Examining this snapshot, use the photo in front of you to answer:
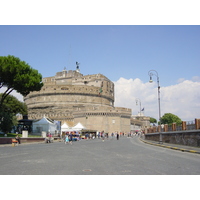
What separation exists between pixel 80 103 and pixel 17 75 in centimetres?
5378

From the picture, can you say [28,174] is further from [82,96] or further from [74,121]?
[82,96]

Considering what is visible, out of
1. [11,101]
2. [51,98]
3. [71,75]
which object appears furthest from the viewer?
[71,75]

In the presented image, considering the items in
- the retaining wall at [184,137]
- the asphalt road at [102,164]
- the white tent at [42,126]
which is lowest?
the asphalt road at [102,164]

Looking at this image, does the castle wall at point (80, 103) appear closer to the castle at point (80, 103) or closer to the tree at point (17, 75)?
the castle at point (80, 103)

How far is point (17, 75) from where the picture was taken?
108ft

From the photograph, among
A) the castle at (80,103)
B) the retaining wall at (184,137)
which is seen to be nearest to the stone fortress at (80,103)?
the castle at (80,103)

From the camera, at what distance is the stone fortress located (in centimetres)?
7262

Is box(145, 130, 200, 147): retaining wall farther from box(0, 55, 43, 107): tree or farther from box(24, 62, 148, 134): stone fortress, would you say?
box(24, 62, 148, 134): stone fortress

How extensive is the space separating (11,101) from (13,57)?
1080 inches

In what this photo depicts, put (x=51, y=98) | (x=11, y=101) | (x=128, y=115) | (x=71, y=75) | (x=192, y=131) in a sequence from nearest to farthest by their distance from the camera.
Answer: (x=192, y=131)
(x=11, y=101)
(x=128, y=115)
(x=51, y=98)
(x=71, y=75)

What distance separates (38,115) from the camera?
74.1m

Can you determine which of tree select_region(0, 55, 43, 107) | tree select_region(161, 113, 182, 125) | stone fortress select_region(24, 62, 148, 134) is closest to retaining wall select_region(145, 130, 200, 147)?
tree select_region(0, 55, 43, 107)

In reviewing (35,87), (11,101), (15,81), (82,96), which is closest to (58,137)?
(35,87)

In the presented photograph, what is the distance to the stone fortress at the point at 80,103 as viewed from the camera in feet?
238
